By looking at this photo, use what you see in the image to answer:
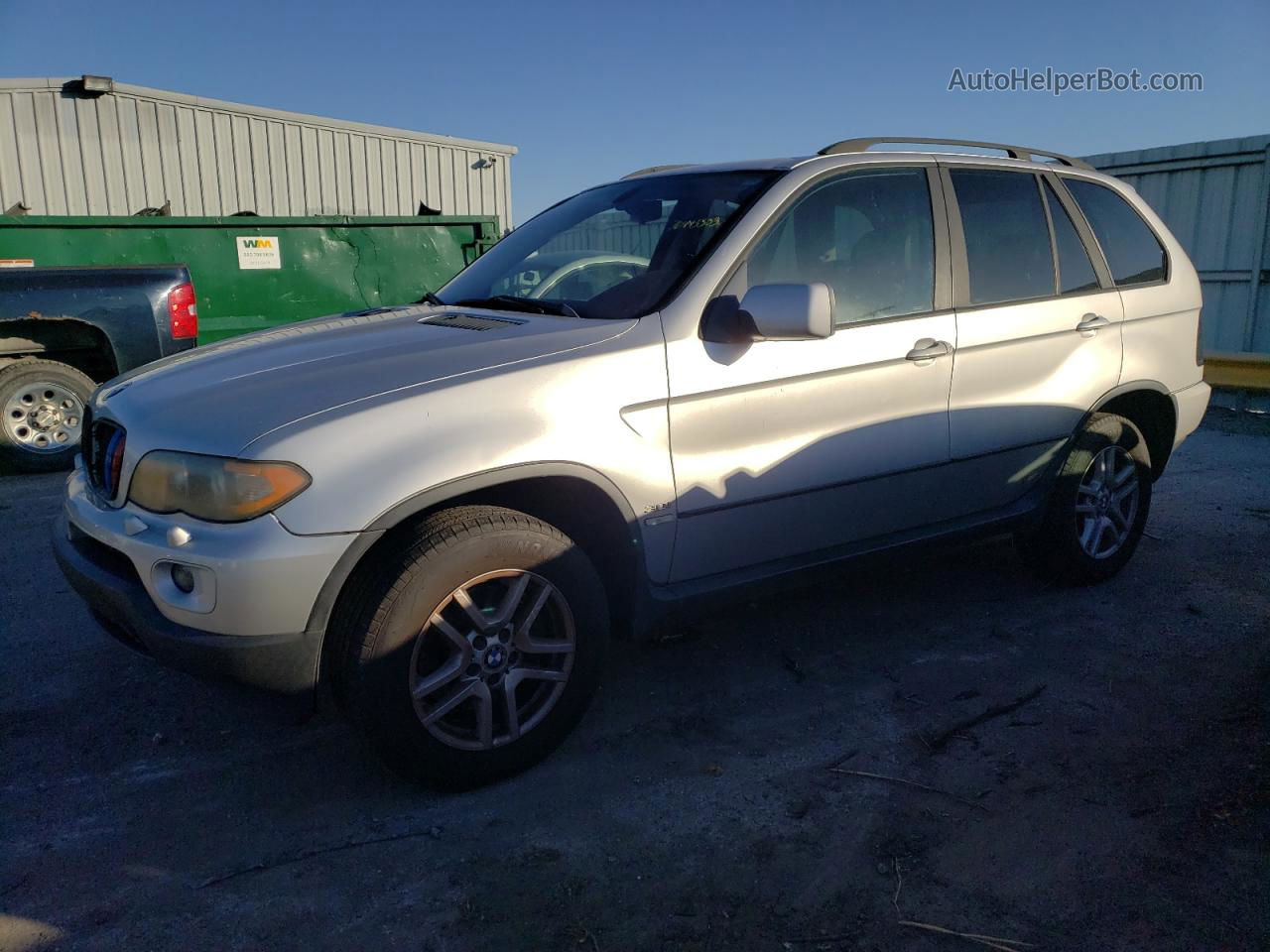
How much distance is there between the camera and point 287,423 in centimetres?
251

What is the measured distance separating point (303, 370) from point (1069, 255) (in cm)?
315

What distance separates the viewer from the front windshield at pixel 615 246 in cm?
323

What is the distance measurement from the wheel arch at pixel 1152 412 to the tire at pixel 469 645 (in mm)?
2691

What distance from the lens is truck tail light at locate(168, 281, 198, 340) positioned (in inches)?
291

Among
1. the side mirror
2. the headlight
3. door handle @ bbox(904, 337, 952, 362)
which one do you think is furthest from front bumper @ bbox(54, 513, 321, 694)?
door handle @ bbox(904, 337, 952, 362)

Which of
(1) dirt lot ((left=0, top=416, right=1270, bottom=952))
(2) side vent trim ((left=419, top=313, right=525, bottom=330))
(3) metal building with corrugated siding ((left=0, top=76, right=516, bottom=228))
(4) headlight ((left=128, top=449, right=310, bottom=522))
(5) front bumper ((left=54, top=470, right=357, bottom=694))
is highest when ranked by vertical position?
(3) metal building with corrugated siding ((left=0, top=76, right=516, bottom=228))

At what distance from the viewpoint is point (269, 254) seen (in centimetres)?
873

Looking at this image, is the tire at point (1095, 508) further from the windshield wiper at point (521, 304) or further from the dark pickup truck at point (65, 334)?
the dark pickup truck at point (65, 334)

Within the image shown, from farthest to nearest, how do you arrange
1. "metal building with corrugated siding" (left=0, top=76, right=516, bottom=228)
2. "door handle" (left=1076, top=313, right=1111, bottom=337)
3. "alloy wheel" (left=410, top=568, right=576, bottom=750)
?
"metal building with corrugated siding" (left=0, top=76, right=516, bottom=228) < "door handle" (left=1076, top=313, right=1111, bottom=337) < "alloy wheel" (left=410, top=568, right=576, bottom=750)

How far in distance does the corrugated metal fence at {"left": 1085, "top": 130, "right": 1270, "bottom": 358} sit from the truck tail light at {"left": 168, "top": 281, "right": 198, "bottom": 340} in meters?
9.59

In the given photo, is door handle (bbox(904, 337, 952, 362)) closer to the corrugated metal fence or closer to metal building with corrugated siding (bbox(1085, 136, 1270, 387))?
metal building with corrugated siding (bbox(1085, 136, 1270, 387))

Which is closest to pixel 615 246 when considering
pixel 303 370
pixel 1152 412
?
pixel 303 370

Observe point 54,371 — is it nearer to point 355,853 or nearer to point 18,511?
point 18,511

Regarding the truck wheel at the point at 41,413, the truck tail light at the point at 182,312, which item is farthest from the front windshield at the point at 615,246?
the truck wheel at the point at 41,413
